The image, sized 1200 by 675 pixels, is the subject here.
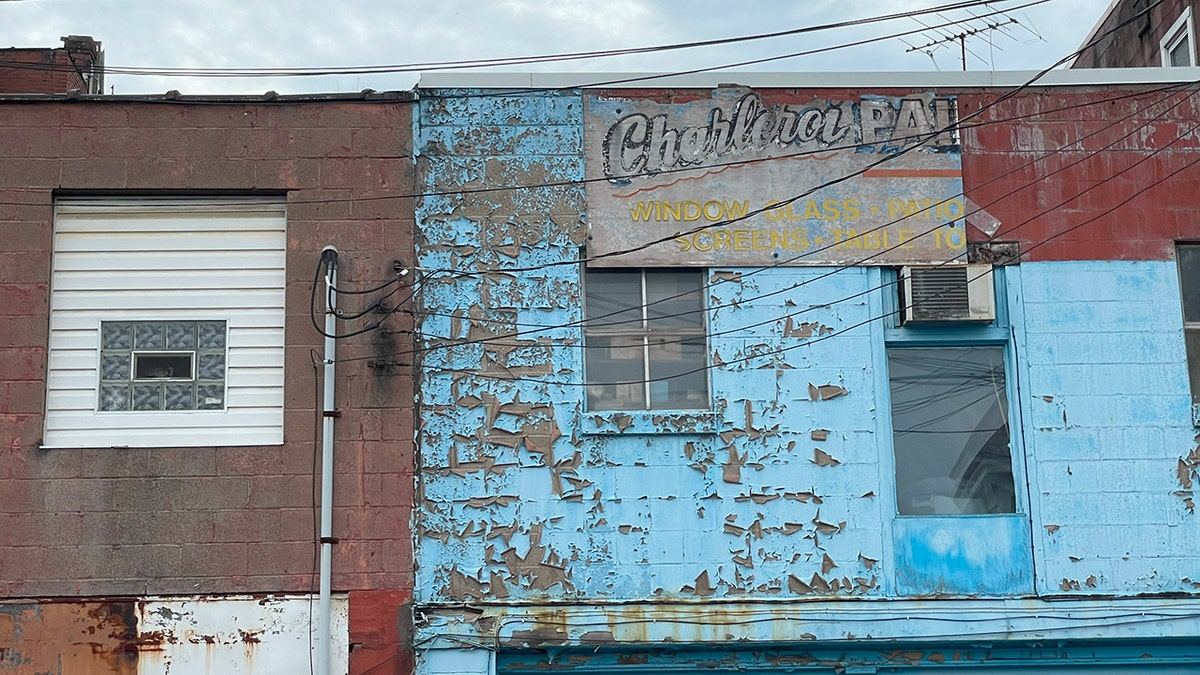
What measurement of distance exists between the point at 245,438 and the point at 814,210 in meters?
4.92

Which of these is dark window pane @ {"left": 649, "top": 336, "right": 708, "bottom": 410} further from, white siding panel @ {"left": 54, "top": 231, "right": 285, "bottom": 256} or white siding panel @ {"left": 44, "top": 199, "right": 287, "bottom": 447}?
white siding panel @ {"left": 54, "top": 231, "right": 285, "bottom": 256}

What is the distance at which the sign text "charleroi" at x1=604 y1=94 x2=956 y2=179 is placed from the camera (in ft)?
36.3

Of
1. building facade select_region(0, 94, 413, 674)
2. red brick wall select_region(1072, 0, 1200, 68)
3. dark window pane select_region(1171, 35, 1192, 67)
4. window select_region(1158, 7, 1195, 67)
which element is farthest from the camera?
red brick wall select_region(1072, 0, 1200, 68)

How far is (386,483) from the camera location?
410 inches

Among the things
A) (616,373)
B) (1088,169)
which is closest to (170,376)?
(616,373)

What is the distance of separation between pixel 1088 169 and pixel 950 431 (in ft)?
8.17

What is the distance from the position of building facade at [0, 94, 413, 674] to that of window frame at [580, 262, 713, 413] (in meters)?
1.44

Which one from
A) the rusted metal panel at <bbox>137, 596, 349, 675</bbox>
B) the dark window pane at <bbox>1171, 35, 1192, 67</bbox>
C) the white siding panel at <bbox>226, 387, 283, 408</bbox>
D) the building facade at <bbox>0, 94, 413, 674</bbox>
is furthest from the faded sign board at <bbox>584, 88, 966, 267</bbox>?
the dark window pane at <bbox>1171, 35, 1192, 67</bbox>

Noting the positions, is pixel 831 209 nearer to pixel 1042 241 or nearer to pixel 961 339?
pixel 961 339

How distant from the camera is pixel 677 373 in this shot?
10.8 meters

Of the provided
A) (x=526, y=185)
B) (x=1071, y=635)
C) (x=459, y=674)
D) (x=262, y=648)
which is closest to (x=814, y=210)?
(x=526, y=185)

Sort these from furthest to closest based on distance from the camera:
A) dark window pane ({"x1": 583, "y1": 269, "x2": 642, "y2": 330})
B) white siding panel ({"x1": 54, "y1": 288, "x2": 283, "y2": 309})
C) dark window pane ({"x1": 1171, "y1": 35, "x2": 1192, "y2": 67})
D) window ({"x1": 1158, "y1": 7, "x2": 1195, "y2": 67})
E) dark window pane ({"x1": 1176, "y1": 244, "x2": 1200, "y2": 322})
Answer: dark window pane ({"x1": 1171, "y1": 35, "x2": 1192, "y2": 67})
window ({"x1": 1158, "y1": 7, "x2": 1195, "y2": 67})
dark window pane ({"x1": 1176, "y1": 244, "x2": 1200, "y2": 322})
dark window pane ({"x1": 583, "y1": 269, "x2": 642, "y2": 330})
white siding panel ({"x1": 54, "y1": 288, "x2": 283, "y2": 309})

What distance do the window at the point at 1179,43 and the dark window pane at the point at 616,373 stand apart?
335 inches

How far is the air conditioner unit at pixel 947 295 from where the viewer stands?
10711mm
